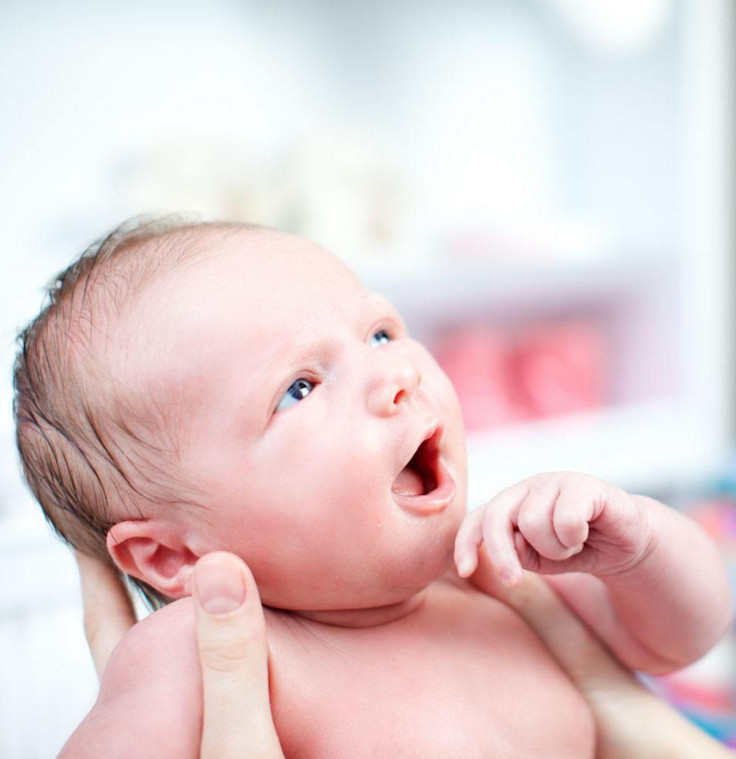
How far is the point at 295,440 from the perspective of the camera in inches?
24.3

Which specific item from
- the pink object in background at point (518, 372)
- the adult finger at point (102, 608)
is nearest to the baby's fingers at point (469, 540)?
the adult finger at point (102, 608)

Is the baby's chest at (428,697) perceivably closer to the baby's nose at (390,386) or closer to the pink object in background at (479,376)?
the baby's nose at (390,386)

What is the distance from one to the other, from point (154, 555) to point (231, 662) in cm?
15

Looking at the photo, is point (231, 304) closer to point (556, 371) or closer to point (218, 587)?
point (218, 587)

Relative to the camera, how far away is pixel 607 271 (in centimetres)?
230

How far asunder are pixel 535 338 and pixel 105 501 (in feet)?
5.80

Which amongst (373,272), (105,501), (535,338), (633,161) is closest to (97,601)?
(105,501)

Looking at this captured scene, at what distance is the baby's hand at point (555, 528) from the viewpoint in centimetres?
58

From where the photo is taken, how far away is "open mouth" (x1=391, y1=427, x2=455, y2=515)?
0.63 metres

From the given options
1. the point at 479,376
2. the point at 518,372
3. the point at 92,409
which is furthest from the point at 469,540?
the point at 518,372

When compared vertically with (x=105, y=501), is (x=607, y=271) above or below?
below

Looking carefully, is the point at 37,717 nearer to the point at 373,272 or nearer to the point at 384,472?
the point at 384,472

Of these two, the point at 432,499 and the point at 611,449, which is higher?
the point at 432,499

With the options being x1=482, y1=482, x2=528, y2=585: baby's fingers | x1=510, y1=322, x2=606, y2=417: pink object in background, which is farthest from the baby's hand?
x1=510, y1=322, x2=606, y2=417: pink object in background
